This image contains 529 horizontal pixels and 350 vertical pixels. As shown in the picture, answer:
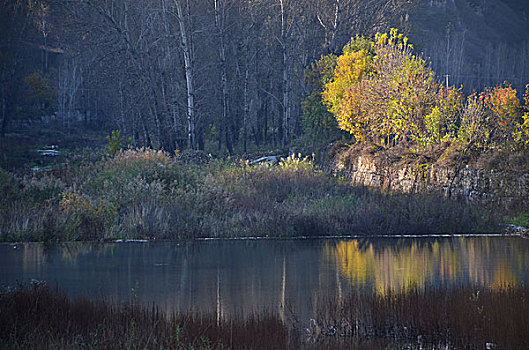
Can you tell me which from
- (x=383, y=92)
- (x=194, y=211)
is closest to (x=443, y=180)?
(x=383, y=92)

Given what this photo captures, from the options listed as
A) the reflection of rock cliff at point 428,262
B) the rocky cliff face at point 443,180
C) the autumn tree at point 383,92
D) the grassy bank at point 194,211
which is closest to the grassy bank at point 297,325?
the reflection of rock cliff at point 428,262

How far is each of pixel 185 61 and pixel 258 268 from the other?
24.7 meters

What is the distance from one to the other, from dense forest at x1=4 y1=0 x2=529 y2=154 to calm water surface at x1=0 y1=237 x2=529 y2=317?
19411 mm

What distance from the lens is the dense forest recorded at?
4147 cm

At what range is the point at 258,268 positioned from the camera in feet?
52.7

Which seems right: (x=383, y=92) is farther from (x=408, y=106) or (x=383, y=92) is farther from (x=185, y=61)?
(x=185, y=61)

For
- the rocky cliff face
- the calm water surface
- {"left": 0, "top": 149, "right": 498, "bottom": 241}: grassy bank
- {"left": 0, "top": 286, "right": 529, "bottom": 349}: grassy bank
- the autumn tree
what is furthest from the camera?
the autumn tree

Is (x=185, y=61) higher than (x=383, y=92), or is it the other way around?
(x=185, y=61)

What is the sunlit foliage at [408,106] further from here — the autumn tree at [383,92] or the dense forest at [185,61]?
the dense forest at [185,61]

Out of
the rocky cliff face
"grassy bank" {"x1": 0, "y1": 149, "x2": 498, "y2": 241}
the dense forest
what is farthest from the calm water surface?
the dense forest

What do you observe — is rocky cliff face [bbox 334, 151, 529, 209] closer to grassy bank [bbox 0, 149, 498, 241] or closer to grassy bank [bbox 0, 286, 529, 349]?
grassy bank [bbox 0, 149, 498, 241]

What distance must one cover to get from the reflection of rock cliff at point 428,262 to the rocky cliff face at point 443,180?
3.22 meters

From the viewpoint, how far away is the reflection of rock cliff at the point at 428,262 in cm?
1385

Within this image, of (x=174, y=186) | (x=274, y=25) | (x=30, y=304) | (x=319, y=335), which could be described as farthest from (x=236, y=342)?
Result: (x=274, y=25)
